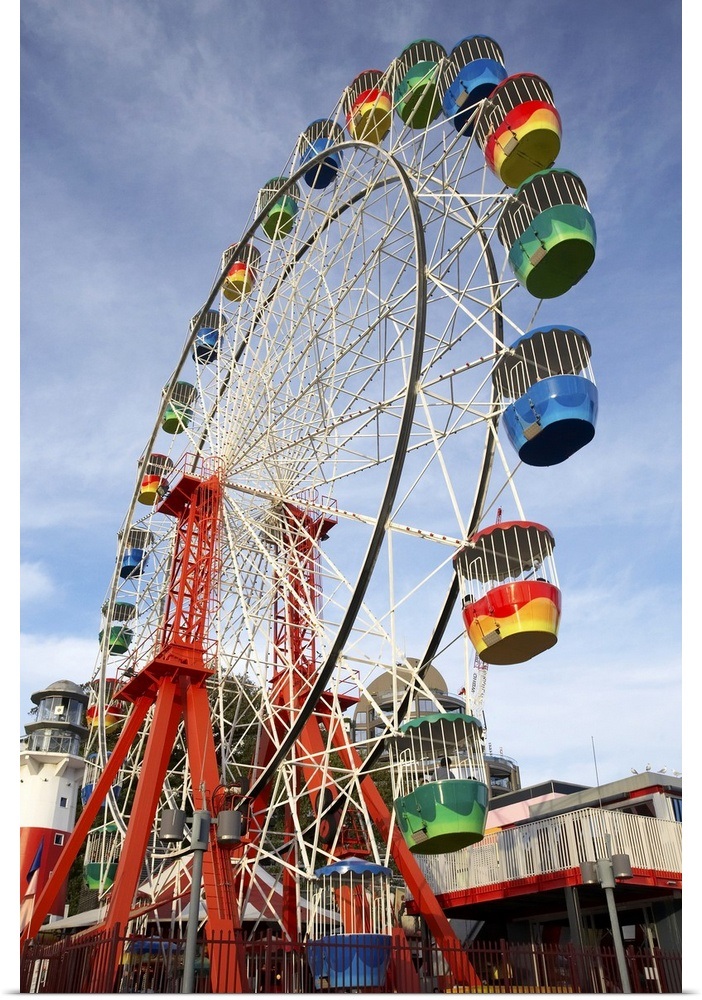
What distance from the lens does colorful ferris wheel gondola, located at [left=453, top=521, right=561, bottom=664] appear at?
1142cm

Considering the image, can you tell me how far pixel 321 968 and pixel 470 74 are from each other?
15.6 meters

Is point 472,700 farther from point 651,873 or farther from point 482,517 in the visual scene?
point 651,873

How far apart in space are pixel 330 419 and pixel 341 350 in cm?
149

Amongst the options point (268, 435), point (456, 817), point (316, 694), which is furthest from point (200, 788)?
point (268, 435)

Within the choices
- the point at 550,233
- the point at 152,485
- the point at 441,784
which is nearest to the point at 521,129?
the point at 550,233

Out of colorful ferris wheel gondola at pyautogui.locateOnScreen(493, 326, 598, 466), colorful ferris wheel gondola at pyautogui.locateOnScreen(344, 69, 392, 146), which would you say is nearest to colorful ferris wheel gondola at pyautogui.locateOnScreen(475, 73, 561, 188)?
colorful ferris wheel gondola at pyautogui.locateOnScreen(493, 326, 598, 466)

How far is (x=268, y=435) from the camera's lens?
63.6ft

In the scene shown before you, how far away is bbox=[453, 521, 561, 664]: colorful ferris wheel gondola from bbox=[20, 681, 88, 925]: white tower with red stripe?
21852 mm

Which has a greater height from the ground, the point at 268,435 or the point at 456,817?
the point at 268,435

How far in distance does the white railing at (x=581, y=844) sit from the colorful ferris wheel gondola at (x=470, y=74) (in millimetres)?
Answer: 12742

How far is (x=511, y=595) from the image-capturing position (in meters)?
11.5

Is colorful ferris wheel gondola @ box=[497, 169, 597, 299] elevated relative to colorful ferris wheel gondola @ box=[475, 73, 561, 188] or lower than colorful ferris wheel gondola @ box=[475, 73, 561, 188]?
lower

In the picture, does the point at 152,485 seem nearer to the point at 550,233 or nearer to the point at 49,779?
the point at 550,233

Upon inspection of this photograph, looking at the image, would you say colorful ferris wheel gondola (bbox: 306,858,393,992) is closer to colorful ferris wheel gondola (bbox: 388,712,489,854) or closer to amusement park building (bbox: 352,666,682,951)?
colorful ferris wheel gondola (bbox: 388,712,489,854)
